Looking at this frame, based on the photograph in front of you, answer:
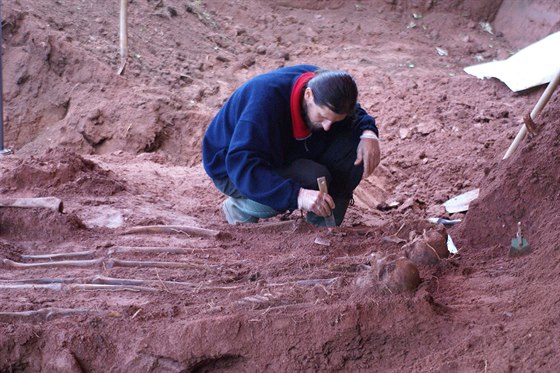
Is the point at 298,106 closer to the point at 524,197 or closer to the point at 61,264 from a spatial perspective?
the point at 524,197

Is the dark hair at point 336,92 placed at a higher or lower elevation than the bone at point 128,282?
higher

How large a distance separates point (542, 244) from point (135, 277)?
1721mm

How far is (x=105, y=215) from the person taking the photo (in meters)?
4.05

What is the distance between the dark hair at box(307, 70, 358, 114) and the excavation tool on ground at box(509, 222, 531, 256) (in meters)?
0.94

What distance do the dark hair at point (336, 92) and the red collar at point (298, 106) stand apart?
18 cm

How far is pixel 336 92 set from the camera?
321 centimetres

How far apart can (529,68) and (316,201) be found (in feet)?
14.5

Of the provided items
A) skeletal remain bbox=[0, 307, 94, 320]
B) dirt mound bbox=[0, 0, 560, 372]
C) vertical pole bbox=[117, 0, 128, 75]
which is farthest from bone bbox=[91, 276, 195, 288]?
vertical pole bbox=[117, 0, 128, 75]

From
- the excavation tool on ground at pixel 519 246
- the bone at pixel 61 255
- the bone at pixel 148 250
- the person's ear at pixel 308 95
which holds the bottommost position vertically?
the bone at pixel 61 255

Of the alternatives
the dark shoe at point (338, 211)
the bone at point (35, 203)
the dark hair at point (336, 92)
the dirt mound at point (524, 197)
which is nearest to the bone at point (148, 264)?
the bone at point (35, 203)

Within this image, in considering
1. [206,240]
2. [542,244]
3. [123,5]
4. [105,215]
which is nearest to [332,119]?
[206,240]

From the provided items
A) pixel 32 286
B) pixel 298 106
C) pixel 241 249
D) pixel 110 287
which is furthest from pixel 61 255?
pixel 298 106

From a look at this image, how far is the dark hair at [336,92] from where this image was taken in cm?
321

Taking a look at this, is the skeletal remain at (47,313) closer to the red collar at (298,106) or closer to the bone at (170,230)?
the bone at (170,230)
